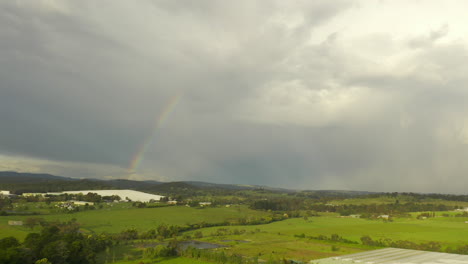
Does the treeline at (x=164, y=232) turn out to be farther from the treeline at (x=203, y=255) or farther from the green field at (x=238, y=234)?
the treeline at (x=203, y=255)

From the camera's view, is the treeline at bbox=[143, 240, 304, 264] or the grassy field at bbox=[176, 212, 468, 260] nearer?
the treeline at bbox=[143, 240, 304, 264]

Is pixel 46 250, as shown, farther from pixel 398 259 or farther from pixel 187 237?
pixel 398 259

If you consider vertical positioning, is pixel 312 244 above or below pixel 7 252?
below

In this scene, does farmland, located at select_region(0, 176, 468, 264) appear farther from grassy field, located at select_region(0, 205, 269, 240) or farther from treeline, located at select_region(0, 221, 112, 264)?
treeline, located at select_region(0, 221, 112, 264)

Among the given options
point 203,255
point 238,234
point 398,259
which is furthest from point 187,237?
point 398,259

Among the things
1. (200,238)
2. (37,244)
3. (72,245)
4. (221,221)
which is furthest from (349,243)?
(37,244)

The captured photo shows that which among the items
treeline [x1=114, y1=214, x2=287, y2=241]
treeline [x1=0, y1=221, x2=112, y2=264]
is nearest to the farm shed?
treeline [x1=0, y1=221, x2=112, y2=264]

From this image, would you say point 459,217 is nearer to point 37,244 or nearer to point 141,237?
point 141,237

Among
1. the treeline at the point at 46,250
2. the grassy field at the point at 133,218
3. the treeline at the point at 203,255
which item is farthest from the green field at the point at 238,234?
the treeline at the point at 46,250

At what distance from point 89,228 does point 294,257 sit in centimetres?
7834

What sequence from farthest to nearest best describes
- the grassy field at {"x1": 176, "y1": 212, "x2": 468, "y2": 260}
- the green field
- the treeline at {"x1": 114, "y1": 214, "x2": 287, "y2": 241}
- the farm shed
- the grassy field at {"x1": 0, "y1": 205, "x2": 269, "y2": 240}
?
the grassy field at {"x1": 0, "y1": 205, "x2": 269, "y2": 240} → the treeline at {"x1": 114, "y1": 214, "x2": 287, "y2": 241} → the grassy field at {"x1": 176, "y1": 212, "x2": 468, "y2": 260} → the green field → the farm shed

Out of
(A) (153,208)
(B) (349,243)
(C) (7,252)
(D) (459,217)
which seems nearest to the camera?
(C) (7,252)

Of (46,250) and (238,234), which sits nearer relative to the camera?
(46,250)

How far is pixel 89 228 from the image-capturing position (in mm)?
114188
